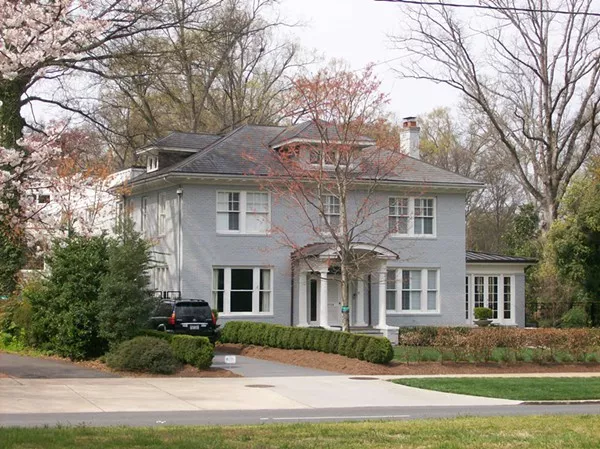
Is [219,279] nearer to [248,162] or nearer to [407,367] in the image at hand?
[248,162]

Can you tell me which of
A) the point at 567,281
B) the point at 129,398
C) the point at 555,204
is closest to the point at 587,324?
the point at 567,281

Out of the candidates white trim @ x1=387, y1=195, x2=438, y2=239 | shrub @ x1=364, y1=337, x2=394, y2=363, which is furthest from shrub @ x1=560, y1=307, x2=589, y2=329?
shrub @ x1=364, y1=337, x2=394, y2=363

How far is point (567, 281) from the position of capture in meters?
44.3

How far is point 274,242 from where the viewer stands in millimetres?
39250

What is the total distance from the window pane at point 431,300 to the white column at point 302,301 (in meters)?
5.88

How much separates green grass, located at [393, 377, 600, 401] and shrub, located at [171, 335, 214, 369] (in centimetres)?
485

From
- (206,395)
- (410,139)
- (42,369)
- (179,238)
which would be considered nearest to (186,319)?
(179,238)

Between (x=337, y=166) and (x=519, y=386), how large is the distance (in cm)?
1151

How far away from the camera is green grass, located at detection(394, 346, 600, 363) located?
28.4 metres

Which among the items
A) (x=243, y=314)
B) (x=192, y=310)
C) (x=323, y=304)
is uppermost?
(x=323, y=304)

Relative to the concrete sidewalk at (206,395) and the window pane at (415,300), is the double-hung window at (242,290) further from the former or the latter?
the concrete sidewalk at (206,395)

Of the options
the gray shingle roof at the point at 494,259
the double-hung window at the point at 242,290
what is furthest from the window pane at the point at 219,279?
the gray shingle roof at the point at 494,259

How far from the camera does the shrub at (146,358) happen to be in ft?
81.5

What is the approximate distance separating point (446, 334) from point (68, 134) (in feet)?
77.7
